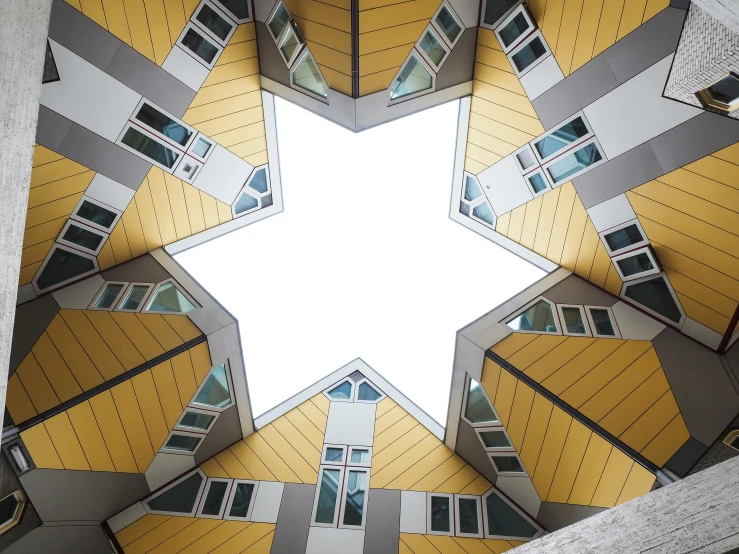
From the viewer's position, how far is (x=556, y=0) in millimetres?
8234

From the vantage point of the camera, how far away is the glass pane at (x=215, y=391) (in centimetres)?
1009

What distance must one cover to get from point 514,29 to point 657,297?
4.96m

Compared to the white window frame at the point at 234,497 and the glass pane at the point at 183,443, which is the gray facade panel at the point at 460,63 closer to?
the glass pane at the point at 183,443

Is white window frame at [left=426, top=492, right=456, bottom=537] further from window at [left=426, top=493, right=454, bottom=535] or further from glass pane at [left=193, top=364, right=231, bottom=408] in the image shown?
glass pane at [left=193, top=364, right=231, bottom=408]

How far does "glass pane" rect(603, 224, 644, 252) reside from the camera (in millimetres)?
→ 8859

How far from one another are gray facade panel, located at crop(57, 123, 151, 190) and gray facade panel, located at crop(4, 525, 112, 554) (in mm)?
5564

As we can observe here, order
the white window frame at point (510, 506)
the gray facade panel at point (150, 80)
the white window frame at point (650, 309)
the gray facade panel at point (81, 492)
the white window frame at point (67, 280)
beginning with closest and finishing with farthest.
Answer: the gray facade panel at point (81, 492)
the gray facade panel at point (150, 80)
the white window frame at point (650, 309)
the white window frame at point (67, 280)
the white window frame at point (510, 506)

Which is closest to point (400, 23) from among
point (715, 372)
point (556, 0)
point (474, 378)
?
point (556, 0)

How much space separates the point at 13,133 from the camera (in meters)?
3.37

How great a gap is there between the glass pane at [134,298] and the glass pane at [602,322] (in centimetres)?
787

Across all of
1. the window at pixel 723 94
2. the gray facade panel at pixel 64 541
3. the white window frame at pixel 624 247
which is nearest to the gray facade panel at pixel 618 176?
the white window frame at pixel 624 247

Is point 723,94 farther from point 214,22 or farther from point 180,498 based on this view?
point 180,498

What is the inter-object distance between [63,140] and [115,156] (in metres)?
0.84

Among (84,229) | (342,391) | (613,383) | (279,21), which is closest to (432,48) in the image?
(279,21)
